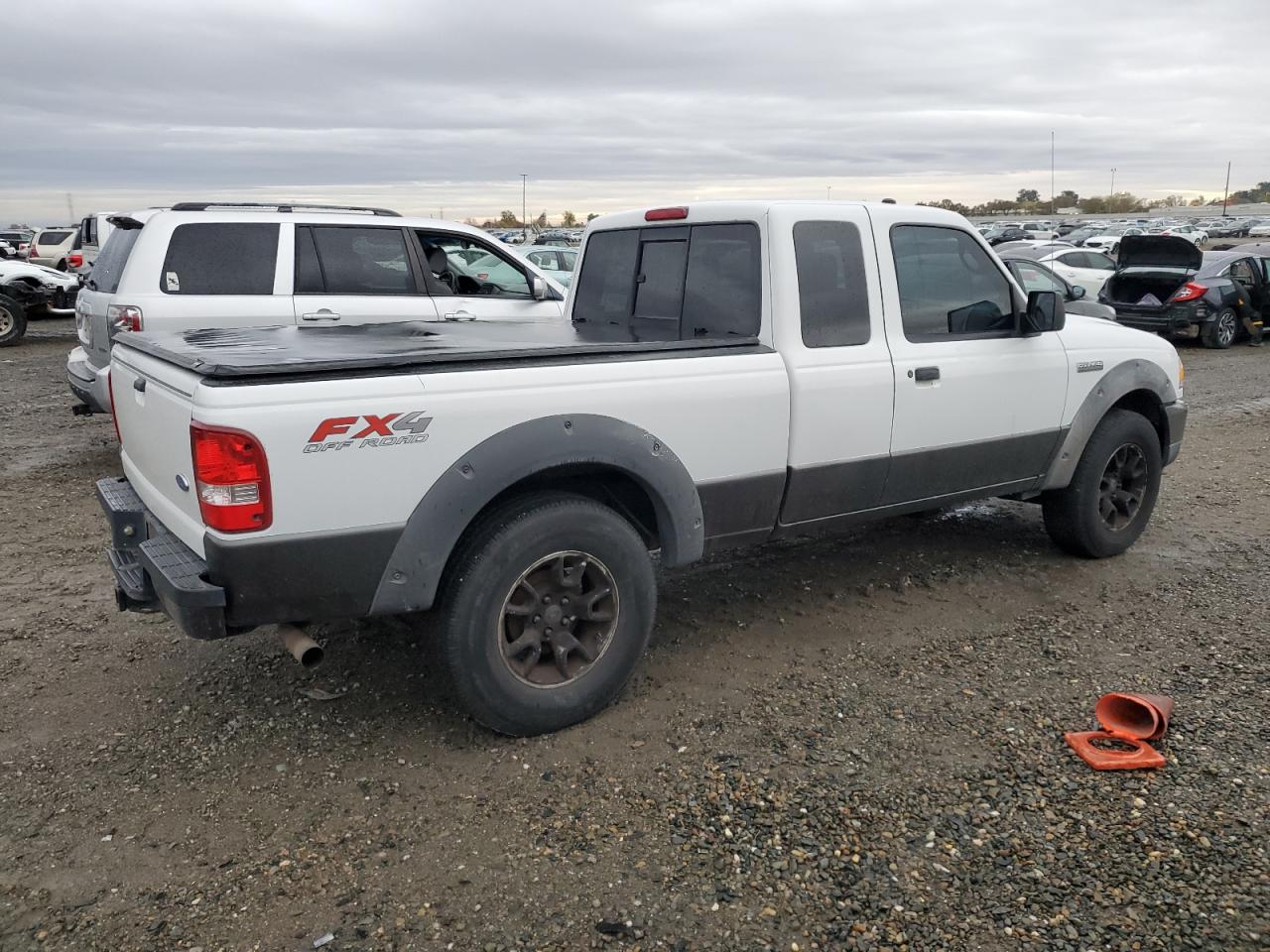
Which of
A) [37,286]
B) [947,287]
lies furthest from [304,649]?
[37,286]

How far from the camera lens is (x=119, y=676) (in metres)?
4.26

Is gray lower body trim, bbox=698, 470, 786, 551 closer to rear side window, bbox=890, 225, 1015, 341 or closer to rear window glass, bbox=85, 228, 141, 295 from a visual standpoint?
rear side window, bbox=890, 225, 1015, 341

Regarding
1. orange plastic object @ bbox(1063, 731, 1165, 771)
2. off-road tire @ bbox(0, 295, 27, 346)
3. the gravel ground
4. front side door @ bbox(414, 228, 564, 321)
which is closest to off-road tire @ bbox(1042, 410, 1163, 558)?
the gravel ground

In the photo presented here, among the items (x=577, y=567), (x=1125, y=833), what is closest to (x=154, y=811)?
(x=577, y=567)

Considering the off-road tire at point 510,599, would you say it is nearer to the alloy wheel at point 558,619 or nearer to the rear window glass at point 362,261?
the alloy wheel at point 558,619

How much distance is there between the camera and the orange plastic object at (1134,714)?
3766 mm

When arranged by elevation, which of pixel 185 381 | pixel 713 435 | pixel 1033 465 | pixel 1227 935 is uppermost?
pixel 185 381

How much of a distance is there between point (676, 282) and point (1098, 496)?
8.96 feet

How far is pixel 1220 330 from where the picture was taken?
16.0m

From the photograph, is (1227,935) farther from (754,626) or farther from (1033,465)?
(1033,465)

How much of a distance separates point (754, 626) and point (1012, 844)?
1.86m

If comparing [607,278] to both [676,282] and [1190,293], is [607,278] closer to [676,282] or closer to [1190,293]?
[676,282]

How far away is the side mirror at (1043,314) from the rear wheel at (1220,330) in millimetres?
12963

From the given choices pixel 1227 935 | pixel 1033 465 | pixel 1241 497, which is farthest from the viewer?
pixel 1241 497
